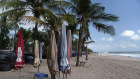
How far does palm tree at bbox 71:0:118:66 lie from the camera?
10.9 metres

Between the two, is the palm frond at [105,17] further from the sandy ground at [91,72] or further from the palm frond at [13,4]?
the palm frond at [13,4]

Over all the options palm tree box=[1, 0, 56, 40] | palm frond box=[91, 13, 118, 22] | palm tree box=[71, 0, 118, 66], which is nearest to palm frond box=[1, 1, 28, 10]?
palm tree box=[1, 0, 56, 40]

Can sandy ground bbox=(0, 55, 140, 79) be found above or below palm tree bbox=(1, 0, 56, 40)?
below

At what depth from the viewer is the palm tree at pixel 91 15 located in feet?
35.6

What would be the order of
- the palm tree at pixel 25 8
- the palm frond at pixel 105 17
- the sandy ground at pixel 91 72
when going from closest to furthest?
the sandy ground at pixel 91 72 < the palm tree at pixel 25 8 < the palm frond at pixel 105 17

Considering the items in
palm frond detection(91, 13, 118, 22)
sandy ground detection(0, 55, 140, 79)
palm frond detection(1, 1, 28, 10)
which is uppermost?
palm frond detection(1, 1, 28, 10)

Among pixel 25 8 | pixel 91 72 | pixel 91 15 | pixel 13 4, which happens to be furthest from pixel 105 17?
pixel 13 4

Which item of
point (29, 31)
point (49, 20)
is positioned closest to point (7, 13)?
point (49, 20)

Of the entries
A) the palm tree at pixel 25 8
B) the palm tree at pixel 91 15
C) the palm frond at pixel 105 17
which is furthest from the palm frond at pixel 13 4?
the palm frond at pixel 105 17

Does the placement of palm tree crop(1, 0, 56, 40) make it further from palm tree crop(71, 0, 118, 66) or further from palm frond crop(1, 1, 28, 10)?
palm tree crop(71, 0, 118, 66)

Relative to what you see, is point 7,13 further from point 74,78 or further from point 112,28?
point 112,28

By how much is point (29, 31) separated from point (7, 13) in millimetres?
17309

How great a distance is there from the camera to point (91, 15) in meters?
11.5

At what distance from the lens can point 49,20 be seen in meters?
9.66
